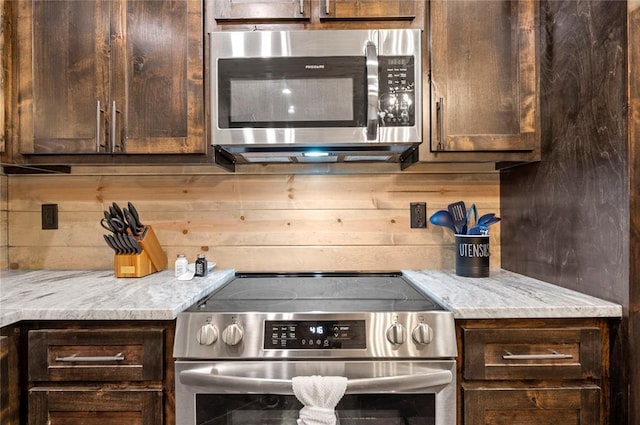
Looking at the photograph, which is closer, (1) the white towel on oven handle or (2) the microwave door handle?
(1) the white towel on oven handle

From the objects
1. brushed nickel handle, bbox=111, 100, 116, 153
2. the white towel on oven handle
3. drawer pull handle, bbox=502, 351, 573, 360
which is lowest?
the white towel on oven handle

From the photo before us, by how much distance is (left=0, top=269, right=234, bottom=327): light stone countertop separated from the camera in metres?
1.06

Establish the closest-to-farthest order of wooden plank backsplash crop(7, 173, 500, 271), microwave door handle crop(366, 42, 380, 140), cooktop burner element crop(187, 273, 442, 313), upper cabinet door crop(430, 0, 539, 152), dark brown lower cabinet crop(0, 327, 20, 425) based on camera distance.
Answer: dark brown lower cabinet crop(0, 327, 20, 425) < cooktop burner element crop(187, 273, 442, 313) < microwave door handle crop(366, 42, 380, 140) < upper cabinet door crop(430, 0, 539, 152) < wooden plank backsplash crop(7, 173, 500, 271)

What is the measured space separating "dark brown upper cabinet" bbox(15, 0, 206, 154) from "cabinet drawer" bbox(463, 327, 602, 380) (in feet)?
3.95

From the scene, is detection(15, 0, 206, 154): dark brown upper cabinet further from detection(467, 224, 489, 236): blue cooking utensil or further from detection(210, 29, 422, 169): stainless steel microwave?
detection(467, 224, 489, 236): blue cooking utensil

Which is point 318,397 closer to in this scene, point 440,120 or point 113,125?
point 440,120

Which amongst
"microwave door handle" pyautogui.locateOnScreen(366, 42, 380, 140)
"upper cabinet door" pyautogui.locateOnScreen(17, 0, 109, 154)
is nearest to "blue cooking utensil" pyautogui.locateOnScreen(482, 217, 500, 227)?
"microwave door handle" pyautogui.locateOnScreen(366, 42, 380, 140)

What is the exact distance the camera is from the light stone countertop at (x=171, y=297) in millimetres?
1062

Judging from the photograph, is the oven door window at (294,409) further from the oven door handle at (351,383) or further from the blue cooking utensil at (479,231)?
the blue cooking utensil at (479,231)

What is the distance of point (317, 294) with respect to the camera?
1346 millimetres

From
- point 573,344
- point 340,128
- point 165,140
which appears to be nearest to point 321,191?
point 340,128

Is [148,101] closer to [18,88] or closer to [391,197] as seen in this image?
[18,88]

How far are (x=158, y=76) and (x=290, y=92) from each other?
1.73 ft

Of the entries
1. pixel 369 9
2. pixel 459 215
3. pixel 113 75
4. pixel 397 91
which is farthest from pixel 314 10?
pixel 459 215
